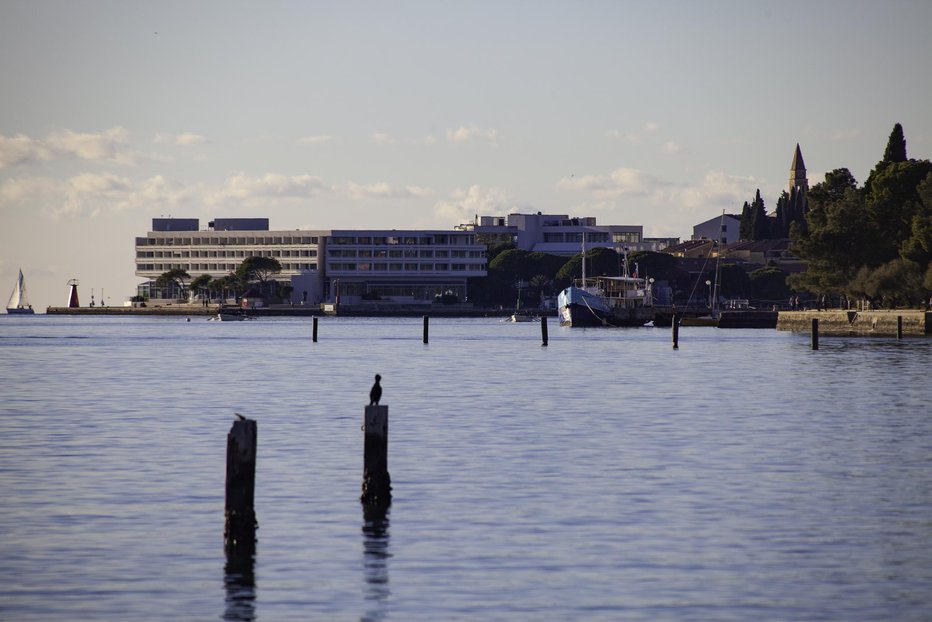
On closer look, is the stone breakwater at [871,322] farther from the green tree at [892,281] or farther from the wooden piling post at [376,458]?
the wooden piling post at [376,458]

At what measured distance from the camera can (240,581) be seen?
2512 cm

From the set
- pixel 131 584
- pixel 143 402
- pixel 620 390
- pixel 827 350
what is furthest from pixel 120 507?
pixel 827 350

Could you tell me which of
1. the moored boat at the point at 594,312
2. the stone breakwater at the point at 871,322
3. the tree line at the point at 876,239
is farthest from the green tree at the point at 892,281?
the moored boat at the point at 594,312

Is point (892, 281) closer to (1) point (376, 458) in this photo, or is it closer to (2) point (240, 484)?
(1) point (376, 458)

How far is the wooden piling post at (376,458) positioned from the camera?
30969 mm

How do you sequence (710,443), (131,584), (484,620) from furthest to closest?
(710,443)
(131,584)
(484,620)

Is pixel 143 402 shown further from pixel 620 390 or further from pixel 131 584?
pixel 131 584

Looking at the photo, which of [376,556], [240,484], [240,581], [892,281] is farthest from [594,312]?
[240,581]

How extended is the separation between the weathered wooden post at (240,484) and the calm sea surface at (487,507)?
0.48 meters

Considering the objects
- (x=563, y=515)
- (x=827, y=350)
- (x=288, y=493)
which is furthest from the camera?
(x=827, y=350)

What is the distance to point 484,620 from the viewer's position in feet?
73.5

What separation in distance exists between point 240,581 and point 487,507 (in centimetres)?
825

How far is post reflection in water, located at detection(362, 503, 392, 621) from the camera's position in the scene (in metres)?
23.6

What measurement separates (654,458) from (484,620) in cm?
1906
